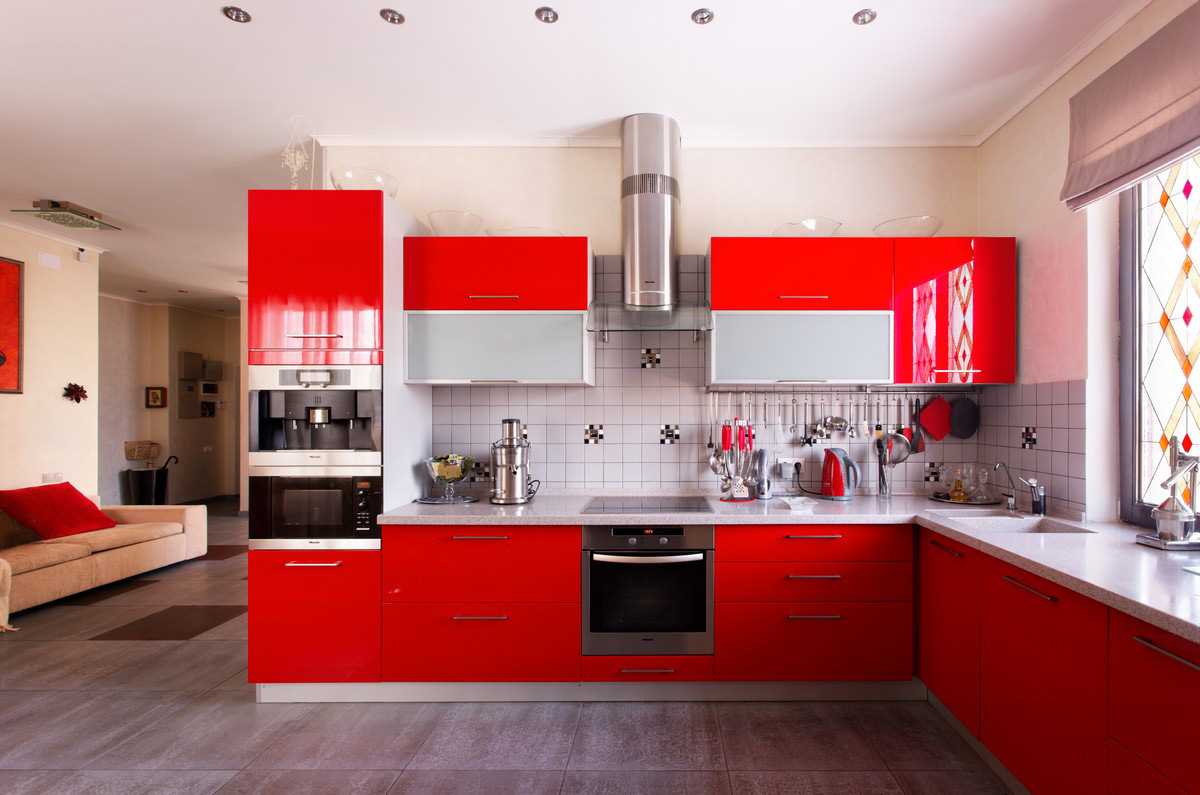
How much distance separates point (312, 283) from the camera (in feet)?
8.46

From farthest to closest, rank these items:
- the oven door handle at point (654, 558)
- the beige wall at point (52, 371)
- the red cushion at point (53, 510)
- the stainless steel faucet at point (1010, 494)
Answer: the beige wall at point (52, 371)
the red cushion at point (53, 510)
the stainless steel faucet at point (1010, 494)
the oven door handle at point (654, 558)

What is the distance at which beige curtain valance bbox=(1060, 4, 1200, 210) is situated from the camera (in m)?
1.81

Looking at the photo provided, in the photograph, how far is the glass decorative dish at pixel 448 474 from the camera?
2896 millimetres

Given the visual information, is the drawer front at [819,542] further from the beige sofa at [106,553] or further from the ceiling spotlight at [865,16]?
the beige sofa at [106,553]

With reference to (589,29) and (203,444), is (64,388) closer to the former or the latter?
(203,444)

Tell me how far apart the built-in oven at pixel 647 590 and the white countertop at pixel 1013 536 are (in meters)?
0.09

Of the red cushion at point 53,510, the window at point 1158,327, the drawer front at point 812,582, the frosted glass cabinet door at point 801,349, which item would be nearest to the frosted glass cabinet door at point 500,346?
the frosted glass cabinet door at point 801,349

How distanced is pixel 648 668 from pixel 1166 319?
7.75ft

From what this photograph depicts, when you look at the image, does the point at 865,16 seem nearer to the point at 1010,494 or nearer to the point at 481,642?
the point at 1010,494

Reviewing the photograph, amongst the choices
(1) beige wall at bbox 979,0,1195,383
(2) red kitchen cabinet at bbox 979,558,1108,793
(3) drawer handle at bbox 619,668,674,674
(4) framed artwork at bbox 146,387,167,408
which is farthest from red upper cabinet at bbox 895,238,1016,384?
(4) framed artwork at bbox 146,387,167,408

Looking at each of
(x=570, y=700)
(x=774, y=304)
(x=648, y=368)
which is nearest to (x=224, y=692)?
(x=570, y=700)

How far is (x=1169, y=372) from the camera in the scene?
217 cm

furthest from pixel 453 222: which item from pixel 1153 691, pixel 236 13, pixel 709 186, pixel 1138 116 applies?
pixel 1153 691

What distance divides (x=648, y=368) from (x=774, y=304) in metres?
0.73
